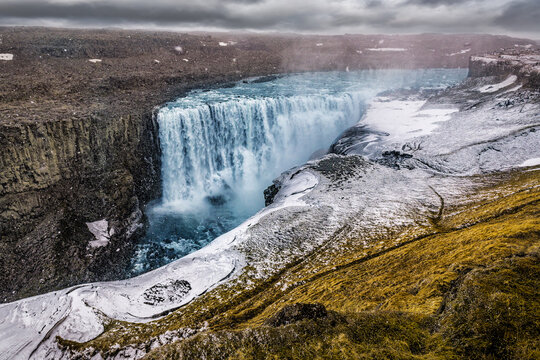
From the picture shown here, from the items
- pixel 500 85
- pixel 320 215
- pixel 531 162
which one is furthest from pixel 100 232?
pixel 500 85

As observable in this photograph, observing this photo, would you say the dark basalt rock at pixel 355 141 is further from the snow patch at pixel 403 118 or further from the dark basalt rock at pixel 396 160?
the dark basalt rock at pixel 396 160

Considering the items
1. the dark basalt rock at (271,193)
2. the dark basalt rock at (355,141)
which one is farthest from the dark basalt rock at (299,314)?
the dark basalt rock at (355,141)

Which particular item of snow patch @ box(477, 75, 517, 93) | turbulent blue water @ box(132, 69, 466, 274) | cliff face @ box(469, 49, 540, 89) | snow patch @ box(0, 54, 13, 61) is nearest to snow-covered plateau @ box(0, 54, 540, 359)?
cliff face @ box(469, 49, 540, 89)

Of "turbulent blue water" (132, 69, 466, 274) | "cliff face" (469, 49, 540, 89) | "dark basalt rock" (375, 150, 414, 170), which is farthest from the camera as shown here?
"cliff face" (469, 49, 540, 89)

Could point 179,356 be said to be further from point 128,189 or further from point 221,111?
point 221,111

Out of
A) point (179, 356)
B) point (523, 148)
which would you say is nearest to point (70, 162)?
point (179, 356)

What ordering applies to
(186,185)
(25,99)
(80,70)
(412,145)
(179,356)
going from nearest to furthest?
(179,356) → (412,145) → (25,99) → (186,185) → (80,70)

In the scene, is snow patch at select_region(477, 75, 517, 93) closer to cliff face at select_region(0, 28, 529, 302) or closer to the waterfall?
the waterfall
